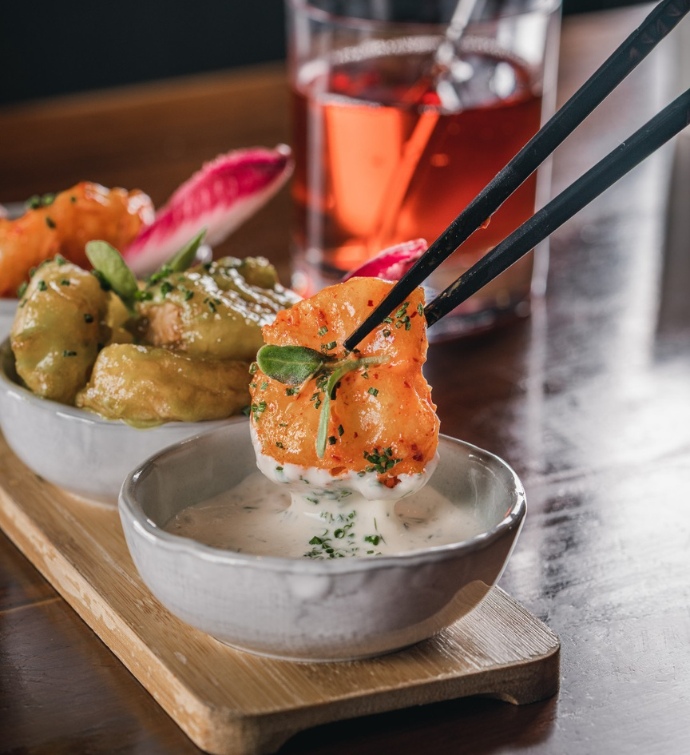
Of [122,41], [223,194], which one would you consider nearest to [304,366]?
[223,194]

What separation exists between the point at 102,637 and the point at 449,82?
81cm

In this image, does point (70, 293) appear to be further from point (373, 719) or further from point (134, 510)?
point (373, 719)

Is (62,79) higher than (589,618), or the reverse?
(589,618)

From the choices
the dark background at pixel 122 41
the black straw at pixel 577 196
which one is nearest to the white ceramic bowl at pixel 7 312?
the black straw at pixel 577 196

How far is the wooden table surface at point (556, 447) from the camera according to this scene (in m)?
0.77

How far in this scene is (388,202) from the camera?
1402 mm

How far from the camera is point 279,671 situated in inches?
30.5

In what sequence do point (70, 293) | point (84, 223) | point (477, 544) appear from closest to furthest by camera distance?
point (477, 544), point (70, 293), point (84, 223)

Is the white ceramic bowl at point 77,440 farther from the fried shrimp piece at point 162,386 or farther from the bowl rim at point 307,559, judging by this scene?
the bowl rim at point 307,559

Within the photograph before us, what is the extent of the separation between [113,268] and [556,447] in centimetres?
45

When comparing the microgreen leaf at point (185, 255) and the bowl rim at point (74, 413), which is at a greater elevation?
the microgreen leaf at point (185, 255)

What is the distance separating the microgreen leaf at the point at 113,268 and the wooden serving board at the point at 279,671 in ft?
0.72

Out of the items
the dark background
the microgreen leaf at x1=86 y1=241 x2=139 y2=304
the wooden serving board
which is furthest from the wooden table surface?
the dark background

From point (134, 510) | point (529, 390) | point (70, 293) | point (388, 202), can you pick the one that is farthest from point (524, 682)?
point (388, 202)
